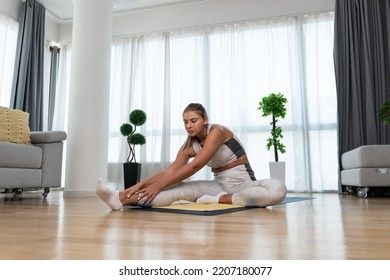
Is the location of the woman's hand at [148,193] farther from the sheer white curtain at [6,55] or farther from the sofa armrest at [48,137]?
the sheer white curtain at [6,55]

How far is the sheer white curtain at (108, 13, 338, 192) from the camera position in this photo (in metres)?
4.82

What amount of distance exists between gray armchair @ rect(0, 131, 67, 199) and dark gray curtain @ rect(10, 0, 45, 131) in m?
1.91

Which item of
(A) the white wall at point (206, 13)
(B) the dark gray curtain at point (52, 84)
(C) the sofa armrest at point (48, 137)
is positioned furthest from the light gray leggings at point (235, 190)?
(B) the dark gray curtain at point (52, 84)

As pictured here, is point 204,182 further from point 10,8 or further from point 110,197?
point 10,8

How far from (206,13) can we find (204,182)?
386 centimetres

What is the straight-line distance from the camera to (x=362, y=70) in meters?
4.57

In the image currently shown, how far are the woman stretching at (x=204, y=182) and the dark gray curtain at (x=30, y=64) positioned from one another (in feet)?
12.3

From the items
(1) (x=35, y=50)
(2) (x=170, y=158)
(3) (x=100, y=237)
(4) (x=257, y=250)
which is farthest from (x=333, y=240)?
(1) (x=35, y=50)

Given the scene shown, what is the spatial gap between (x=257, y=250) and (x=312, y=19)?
4.92 meters

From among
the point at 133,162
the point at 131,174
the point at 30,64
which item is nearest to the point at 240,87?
the point at 133,162

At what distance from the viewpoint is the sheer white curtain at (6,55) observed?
5027mm

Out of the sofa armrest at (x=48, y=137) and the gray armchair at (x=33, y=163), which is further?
the sofa armrest at (x=48, y=137)

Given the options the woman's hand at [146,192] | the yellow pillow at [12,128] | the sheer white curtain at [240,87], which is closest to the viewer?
the woman's hand at [146,192]
